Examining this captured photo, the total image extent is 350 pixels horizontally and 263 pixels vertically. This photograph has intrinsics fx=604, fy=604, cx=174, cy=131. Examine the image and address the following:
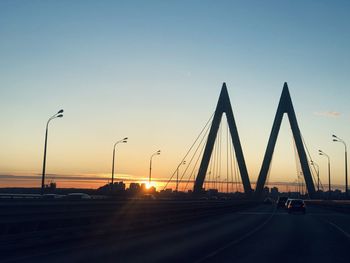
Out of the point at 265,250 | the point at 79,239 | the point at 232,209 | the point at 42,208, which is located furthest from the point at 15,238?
the point at 232,209

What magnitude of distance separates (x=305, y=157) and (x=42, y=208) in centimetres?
6366

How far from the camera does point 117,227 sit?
90.7 feet

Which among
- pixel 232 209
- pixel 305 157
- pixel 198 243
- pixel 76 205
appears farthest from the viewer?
pixel 305 157

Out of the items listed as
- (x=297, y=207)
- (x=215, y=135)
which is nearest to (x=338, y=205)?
(x=297, y=207)

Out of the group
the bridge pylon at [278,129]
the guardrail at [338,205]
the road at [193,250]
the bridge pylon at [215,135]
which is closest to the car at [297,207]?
the guardrail at [338,205]

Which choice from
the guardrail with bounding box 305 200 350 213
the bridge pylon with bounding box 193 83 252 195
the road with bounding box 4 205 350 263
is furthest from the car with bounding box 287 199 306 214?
the road with bounding box 4 205 350 263

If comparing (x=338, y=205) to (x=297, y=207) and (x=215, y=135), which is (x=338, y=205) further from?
(x=215, y=135)

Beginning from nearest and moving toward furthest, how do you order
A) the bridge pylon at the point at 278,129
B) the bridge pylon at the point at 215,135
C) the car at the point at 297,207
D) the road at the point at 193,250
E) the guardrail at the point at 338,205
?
the road at the point at 193,250 → the car at the point at 297,207 → the guardrail at the point at 338,205 → the bridge pylon at the point at 215,135 → the bridge pylon at the point at 278,129

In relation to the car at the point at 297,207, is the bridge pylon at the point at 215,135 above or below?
above

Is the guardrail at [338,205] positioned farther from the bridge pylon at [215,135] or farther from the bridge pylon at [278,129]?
the bridge pylon at [215,135]

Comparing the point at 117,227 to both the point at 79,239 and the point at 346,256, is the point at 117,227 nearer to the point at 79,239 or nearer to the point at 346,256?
the point at 79,239

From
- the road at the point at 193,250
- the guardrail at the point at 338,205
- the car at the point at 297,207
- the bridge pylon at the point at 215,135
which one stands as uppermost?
the bridge pylon at the point at 215,135

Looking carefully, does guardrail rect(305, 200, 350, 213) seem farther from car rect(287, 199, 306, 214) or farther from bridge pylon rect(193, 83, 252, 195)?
bridge pylon rect(193, 83, 252, 195)

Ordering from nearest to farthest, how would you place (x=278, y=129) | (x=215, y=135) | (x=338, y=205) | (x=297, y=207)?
(x=297, y=207) → (x=338, y=205) → (x=215, y=135) → (x=278, y=129)
